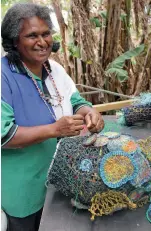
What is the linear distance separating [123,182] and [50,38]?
2.06 ft

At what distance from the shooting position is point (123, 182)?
2.77 feet

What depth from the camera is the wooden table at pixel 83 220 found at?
84 cm

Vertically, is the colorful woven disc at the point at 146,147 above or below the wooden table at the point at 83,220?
above

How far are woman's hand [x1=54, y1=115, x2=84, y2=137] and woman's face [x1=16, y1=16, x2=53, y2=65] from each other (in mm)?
304

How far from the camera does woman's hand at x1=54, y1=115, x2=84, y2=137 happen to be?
3.00 ft

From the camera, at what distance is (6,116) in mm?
947

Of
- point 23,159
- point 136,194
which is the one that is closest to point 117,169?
point 136,194

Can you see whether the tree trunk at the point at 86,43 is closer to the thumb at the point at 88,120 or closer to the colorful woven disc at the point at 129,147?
the thumb at the point at 88,120

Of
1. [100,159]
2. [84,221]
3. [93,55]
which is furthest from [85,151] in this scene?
[93,55]

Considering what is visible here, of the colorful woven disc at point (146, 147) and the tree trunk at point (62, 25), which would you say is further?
the tree trunk at point (62, 25)

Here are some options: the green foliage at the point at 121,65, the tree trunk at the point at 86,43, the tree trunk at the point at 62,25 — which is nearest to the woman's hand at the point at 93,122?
the green foliage at the point at 121,65

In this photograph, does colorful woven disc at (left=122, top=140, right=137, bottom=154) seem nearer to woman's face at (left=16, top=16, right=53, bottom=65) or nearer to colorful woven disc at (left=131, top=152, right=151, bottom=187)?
colorful woven disc at (left=131, top=152, right=151, bottom=187)

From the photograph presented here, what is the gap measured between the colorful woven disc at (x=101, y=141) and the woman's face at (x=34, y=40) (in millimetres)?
396

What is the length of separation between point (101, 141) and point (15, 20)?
549 mm
